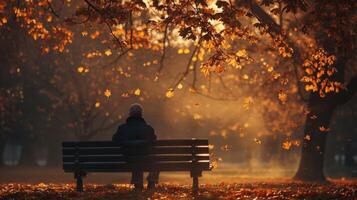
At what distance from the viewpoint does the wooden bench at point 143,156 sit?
45.9 ft

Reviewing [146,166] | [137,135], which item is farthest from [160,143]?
[137,135]

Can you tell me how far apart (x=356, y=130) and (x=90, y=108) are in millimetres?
21767

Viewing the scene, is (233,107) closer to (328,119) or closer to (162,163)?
(328,119)

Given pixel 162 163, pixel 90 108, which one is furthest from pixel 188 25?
pixel 90 108

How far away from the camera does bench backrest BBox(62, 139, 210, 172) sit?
45.9 ft

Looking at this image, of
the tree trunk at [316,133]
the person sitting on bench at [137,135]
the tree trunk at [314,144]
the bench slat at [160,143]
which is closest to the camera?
the bench slat at [160,143]

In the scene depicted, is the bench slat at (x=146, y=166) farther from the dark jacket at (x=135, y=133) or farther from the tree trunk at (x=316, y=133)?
the tree trunk at (x=316, y=133)

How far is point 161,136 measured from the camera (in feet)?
216

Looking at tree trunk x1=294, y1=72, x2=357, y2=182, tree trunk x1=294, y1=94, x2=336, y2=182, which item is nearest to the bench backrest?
tree trunk x1=294, y1=72, x2=357, y2=182

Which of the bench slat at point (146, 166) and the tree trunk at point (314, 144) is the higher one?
the tree trunk at point (314, 144)

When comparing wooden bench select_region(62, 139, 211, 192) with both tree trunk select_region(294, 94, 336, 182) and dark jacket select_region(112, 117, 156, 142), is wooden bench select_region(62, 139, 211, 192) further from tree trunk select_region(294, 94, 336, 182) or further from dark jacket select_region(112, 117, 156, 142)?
tree trunk select_region(294, 94, 336, 182)

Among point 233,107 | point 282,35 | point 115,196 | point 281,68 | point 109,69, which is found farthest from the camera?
point 233,107

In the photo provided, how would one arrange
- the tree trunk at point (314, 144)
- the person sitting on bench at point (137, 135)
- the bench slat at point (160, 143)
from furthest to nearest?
1. the tree trunk at point (314, 144)
2. the person sitting on bench at point (137, 135)
3. the bench slat at point (160, 143)

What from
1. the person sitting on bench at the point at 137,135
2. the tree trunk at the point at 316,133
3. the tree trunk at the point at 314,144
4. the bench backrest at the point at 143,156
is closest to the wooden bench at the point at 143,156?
the bench backrest at the point at 143,156
